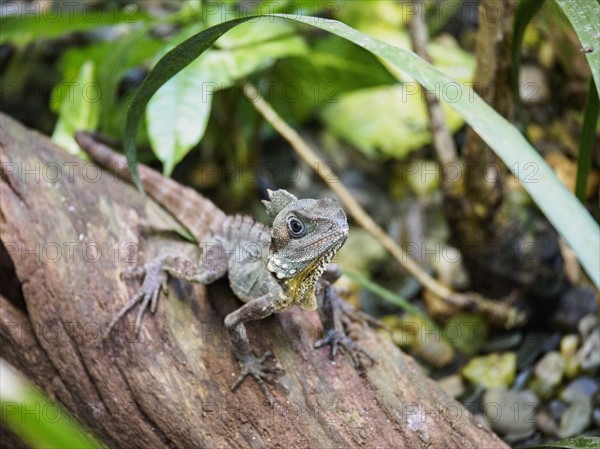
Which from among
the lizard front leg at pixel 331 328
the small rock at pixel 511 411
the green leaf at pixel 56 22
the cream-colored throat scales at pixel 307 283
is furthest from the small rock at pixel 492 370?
the green leaf at pixel 56 22

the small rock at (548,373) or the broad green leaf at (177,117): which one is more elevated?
the small rock at (548,373)

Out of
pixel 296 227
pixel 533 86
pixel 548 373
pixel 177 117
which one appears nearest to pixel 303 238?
pixel 296 227

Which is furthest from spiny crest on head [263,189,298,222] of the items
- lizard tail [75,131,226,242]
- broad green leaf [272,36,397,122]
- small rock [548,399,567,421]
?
small rock [548,399,567,421]

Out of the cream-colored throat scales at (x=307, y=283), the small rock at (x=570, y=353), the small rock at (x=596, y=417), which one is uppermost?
the small rock at (x=570, y=353)

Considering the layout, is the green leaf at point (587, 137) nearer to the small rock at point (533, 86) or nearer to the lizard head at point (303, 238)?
the lizard head at point (303, 238)

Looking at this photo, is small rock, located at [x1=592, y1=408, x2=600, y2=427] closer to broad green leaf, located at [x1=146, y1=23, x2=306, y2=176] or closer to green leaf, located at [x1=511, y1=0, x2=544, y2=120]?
green leaf, located at [x1=511, y1=0, x2=544, y2=120]

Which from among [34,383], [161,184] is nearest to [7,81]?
[161,184]

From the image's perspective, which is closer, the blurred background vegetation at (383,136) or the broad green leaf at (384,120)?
the blurred background vegetation at (383,136)
